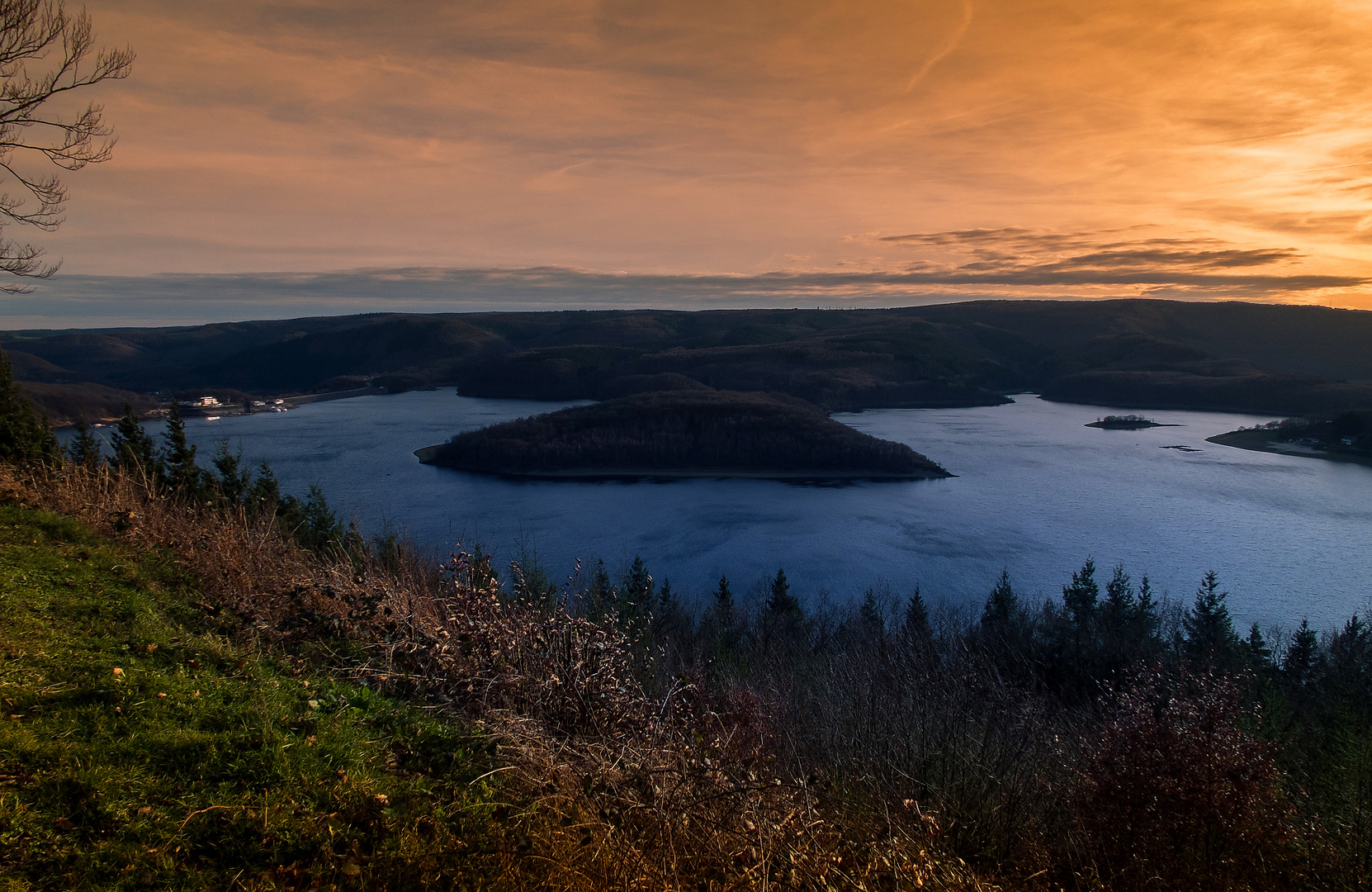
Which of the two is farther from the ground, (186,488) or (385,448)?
(186,488)

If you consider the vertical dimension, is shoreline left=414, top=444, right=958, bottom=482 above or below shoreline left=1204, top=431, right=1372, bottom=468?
below

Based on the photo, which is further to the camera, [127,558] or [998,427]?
[998,427]

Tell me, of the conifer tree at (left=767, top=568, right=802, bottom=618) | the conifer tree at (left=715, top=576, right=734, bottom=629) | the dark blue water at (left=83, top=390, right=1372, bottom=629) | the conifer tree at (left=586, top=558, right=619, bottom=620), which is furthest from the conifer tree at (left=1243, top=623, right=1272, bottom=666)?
the conifer tree at (left=586, top=558, right=619, bottom=620)

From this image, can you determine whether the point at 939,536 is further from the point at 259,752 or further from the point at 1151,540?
the point at 259,752

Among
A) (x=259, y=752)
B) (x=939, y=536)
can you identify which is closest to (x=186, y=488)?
(x=259, y=752)

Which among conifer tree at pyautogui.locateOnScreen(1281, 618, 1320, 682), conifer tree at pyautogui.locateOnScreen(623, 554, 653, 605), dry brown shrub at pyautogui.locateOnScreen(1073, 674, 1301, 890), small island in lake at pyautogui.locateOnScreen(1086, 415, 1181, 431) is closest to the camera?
dry brown shrub at pyautogui.locateOnScreen(1073, 674, 1301, 890)

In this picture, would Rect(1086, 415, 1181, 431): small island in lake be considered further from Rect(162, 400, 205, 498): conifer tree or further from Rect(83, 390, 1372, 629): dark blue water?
Rect(162, 400, 205, 498): conifer tree

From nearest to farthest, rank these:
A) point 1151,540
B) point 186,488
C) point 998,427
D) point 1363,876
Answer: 1. point 1363,876
2. point 186,488
3. point 1151,540
4. point 998,427
